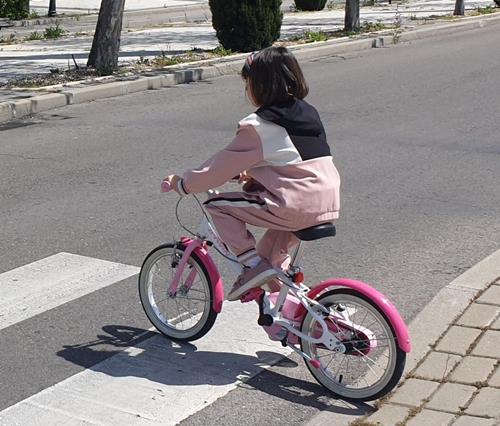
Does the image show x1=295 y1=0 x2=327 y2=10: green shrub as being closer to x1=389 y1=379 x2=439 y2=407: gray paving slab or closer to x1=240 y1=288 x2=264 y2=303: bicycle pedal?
x1=240 y1=288 x2=264 y2=303: bicycle pedal

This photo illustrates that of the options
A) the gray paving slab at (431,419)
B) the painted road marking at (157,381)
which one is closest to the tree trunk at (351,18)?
the painted road marking at (157,381)

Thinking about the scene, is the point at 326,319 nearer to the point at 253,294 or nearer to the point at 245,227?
the point at 253,294

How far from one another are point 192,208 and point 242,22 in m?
11.2

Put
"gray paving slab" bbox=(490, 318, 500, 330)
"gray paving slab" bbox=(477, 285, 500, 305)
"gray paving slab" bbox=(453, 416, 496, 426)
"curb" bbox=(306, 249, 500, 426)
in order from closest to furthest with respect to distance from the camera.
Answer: "gray paving slab" bbox=(453, 416, 496, 426), "curb" bbox=(306, 249, 500, 426), "gray paving slab" bbox=(490, 318, 500, 330), "gray paving slab" bbox=(477, 285, 500, 305)

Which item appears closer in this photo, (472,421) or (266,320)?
(472,421)

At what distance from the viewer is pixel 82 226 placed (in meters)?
7.74

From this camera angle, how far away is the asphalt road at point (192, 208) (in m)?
5.40

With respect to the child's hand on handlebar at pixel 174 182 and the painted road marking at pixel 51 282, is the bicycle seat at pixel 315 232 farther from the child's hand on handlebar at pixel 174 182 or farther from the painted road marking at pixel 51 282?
the painted road marking at pixel 51 282

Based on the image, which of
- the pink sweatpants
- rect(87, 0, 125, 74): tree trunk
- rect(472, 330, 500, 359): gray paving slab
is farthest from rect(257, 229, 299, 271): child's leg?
rect(87, 0, 125, 74): tree trunk

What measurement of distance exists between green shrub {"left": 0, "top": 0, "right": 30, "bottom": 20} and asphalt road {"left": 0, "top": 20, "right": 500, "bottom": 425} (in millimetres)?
18880

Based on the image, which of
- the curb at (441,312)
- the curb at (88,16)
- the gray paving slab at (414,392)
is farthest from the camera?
the curb at (88,16)

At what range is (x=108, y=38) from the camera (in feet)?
53.0

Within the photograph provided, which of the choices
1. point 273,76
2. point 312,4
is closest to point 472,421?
point 273,76

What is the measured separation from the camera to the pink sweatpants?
4.88 m
